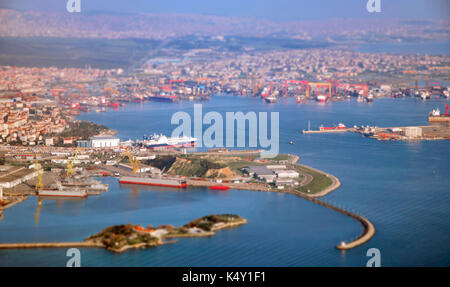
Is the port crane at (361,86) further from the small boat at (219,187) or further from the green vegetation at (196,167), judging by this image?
the small boat at (219,187)

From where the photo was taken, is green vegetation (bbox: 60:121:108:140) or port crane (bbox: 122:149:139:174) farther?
green vegetation (bbox: 60:121:108:140)

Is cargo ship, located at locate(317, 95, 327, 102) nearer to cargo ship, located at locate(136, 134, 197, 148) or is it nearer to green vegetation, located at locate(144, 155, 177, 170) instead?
cargo ship, located at locate(136, 134, 197, 148)

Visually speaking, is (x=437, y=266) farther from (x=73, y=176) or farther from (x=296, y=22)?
(x=296, y=22)

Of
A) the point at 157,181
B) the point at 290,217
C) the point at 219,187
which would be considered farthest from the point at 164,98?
the point at 290,217

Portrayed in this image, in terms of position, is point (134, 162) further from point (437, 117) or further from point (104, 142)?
point (437, 117)

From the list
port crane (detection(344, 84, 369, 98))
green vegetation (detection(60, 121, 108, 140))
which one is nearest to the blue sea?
green vegetation (detection(60, 121, 108, 140))
